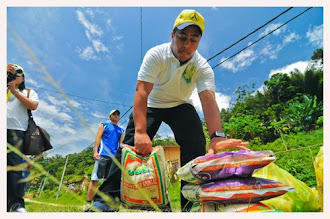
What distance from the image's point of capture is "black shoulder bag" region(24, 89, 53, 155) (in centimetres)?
196

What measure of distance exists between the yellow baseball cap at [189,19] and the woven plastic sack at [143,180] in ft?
2.76

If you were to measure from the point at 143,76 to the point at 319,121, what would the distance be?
8269 mm

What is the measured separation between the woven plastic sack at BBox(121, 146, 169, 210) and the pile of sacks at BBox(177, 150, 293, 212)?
241 mm

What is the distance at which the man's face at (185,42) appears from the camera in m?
1.57

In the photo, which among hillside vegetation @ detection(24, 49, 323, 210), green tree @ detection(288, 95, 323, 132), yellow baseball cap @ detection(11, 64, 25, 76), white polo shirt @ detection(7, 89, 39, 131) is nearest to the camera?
white polo shirt @ detection(7, 89, 39, 131)

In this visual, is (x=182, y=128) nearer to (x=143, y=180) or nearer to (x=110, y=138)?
(x=143, y=180)

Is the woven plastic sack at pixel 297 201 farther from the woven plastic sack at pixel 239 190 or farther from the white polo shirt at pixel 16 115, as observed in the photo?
the white polo shirt at pixel 16 115

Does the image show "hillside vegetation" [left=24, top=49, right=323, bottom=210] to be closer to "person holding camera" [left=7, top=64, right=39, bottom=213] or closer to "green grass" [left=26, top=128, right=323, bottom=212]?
"green grass" [left=26, top=128, right=323, bottom=212]

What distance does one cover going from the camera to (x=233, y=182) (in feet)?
3.68

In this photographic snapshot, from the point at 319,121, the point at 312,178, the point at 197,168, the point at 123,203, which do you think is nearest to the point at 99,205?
the point at 123,203

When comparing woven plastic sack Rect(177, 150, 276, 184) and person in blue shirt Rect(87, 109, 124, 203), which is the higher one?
woven plastic sack Rect(177, 150, 276, 184)

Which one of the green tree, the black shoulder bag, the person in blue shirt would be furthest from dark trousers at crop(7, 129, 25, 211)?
the green tree

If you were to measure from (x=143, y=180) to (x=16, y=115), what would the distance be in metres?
1.28

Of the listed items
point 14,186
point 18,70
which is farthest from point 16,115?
point 14,186
